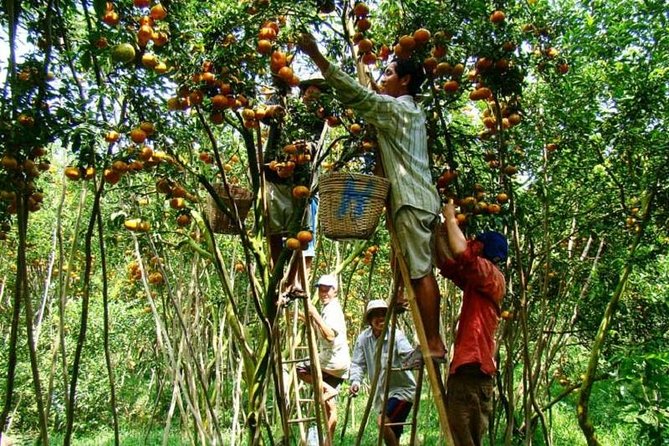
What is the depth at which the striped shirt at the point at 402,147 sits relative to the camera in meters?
2.04

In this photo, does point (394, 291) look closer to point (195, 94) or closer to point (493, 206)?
point (493, 206)

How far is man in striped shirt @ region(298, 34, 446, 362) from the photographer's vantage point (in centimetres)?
204

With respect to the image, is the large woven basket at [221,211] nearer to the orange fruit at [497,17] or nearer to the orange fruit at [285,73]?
the orange fruit at [285,73]

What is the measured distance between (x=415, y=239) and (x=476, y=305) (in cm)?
41

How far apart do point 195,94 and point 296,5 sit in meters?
0.50

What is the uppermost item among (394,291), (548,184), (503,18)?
(503,18)

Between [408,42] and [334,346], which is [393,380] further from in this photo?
[408,42]

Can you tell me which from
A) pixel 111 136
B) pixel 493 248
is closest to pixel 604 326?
pixel 493 248

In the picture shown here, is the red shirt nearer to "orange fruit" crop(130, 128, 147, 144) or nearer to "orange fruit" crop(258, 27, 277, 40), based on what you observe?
"orange fruit" crop(258, 27, 277, 40)

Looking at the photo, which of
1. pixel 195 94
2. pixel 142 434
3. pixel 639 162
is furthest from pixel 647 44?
pixel 142 434

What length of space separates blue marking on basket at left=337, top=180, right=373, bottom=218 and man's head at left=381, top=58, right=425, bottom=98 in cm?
45

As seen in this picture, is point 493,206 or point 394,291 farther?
point 493,206

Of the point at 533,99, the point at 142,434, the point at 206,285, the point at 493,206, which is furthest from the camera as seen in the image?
the point at 142,434

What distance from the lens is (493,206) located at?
239 cm
